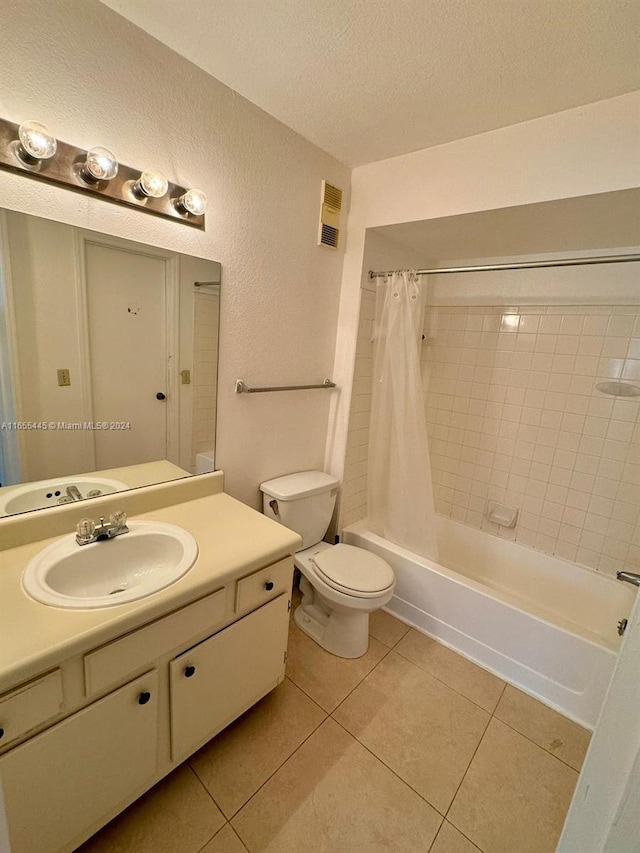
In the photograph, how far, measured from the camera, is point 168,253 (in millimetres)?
1312

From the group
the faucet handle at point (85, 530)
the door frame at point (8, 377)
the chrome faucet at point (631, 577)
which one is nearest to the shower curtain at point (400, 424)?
the chrome faucet at point (631, 577)

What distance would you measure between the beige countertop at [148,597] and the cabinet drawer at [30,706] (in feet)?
0.12

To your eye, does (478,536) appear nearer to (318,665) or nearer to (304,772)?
(318,665)

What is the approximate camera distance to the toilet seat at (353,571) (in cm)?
161

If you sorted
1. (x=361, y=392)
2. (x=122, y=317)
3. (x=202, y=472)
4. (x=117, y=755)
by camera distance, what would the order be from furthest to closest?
(x=361, y=392)
(x=202, y=472)
(x=122, y=317)
(x=117, y=755)

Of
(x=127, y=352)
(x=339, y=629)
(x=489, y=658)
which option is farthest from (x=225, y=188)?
(x=489, y=658)

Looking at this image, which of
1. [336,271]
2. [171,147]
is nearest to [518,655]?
[336,271]

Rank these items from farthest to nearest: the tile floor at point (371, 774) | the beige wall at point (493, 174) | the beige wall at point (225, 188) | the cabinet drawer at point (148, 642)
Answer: the beige wall at point (493, 174) < the tile floor at point (371, 774) < the beige wall at point (225, 188) < the cabinet drawer at point (148, 642)

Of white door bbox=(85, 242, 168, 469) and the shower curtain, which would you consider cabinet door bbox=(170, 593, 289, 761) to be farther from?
the shower curtain

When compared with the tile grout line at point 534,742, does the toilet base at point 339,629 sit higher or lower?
higher

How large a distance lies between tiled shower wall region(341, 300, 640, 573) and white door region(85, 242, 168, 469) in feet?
3.52

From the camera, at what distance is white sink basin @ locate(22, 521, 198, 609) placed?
0.92m

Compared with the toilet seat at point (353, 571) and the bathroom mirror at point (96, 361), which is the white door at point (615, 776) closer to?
the toilet seat at point (353, 571)

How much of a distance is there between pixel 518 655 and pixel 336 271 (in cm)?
206
